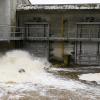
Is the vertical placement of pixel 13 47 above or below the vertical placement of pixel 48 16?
below

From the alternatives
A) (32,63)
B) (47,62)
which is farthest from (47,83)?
(47,62)

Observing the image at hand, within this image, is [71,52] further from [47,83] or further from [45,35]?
[47,83]

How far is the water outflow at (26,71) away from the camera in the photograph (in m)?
15.2

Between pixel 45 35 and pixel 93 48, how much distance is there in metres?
3.93

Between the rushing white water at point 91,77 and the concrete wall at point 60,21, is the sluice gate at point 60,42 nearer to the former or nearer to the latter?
the concrete wall at point 60,21

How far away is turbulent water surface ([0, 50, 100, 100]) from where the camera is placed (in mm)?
12383

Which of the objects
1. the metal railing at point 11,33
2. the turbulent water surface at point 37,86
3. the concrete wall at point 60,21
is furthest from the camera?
the concrete wall at point 60,21

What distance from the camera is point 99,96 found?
12422mm

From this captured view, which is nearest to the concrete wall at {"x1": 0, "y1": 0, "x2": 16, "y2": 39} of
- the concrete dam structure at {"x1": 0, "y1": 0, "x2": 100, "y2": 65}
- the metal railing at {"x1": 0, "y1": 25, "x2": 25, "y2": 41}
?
the metal railing at {"x1": 0, "y1": 25, "x2": 25, "y2": 41}

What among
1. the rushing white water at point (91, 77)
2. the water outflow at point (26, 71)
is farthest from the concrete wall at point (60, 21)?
the rushing white water at point (91, 77)

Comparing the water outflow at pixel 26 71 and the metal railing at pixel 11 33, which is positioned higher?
the metal railing at pixel 11 33

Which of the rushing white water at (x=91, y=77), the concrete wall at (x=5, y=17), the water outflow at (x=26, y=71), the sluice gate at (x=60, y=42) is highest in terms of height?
the concrete wall at (x=5, y=17)

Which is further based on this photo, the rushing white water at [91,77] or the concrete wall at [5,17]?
the concrete wall at [5,17]

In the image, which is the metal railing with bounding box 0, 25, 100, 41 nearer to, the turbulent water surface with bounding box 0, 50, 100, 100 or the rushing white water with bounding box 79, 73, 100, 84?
the turbulent water surface with bounding box 0, 50, 100, 100
